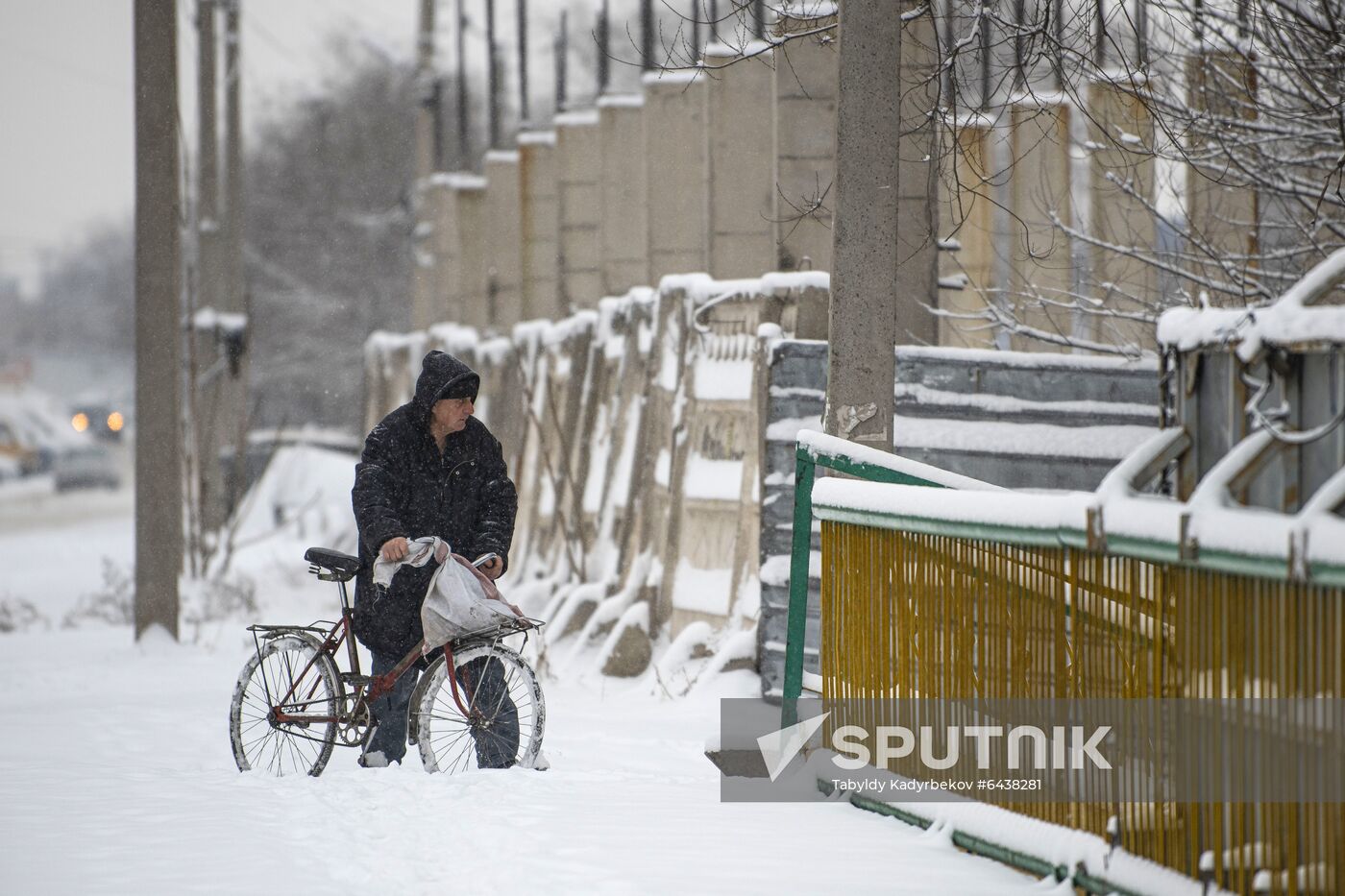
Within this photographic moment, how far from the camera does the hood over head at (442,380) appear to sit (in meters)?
6.83

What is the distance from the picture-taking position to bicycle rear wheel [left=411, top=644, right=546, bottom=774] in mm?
6707

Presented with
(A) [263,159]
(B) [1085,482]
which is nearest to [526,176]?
(B) [1085,482]

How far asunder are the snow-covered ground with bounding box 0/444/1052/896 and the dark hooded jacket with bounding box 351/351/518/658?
64cm

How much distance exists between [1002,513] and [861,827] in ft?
4.43

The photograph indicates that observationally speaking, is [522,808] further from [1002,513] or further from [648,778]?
[1002,513]

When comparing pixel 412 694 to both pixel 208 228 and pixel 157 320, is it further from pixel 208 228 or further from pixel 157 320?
pixel 208 228

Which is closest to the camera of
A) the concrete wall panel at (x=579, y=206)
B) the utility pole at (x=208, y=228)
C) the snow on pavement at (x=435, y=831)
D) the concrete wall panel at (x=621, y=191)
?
the snow on pavement at (x=435, y=831)

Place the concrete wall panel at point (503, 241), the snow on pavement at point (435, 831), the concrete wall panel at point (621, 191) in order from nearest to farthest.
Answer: the snow on pavement at point (435, 831), the concrete wall panel at point (621, 191), the concrete wall panel at point (503, 241)

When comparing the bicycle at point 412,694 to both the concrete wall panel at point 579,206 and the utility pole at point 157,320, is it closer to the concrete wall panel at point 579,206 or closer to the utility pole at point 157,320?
the utility pole at point 157,320

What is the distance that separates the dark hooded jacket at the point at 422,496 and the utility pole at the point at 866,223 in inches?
58.2

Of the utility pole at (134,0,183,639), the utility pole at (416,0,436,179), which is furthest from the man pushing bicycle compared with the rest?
the utility pole at (416,0,436,179)

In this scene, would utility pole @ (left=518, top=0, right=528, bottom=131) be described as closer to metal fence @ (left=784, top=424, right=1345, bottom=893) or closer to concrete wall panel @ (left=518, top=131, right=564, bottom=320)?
concrete wall panel @ (left=518, top=131, right=564, bottom=320)

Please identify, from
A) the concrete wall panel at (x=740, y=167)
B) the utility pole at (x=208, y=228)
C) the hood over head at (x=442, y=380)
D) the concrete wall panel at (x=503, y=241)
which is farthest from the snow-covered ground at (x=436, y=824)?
the concrete wall panel at (x=503, y=241)

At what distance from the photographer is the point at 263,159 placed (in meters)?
60.6
